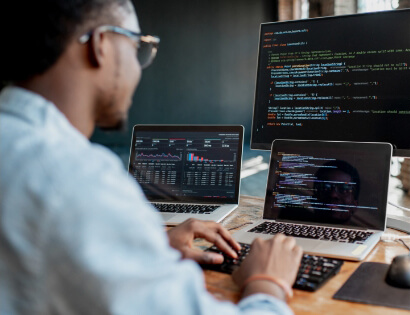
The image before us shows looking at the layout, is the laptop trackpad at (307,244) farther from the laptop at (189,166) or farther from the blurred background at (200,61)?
the blurred background at (200,61)

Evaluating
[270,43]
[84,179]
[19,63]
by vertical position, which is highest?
[270,43]

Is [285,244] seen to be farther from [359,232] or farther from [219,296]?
[359,232]

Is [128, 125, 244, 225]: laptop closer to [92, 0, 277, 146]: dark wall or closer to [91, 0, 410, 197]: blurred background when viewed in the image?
[91, 0, 410, 197]: blurred background

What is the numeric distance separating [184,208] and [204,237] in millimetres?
495

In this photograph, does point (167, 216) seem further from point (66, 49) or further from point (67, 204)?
point (67, 204)

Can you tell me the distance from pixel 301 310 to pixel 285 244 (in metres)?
0.14

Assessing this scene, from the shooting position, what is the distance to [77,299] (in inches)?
19.9

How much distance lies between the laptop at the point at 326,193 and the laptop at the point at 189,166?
0.90 feet

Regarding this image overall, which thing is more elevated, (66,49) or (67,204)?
(66,49)

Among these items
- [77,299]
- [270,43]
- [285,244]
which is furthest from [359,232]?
[77,299]

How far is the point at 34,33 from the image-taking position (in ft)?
2.18

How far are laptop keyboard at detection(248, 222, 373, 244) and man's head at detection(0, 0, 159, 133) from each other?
696 mm

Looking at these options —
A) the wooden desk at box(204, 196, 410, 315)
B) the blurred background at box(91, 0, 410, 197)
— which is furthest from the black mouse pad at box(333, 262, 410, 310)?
the blurred background at box(91, 0, 410, 197)

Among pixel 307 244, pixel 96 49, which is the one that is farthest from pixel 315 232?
pixel 96 49
